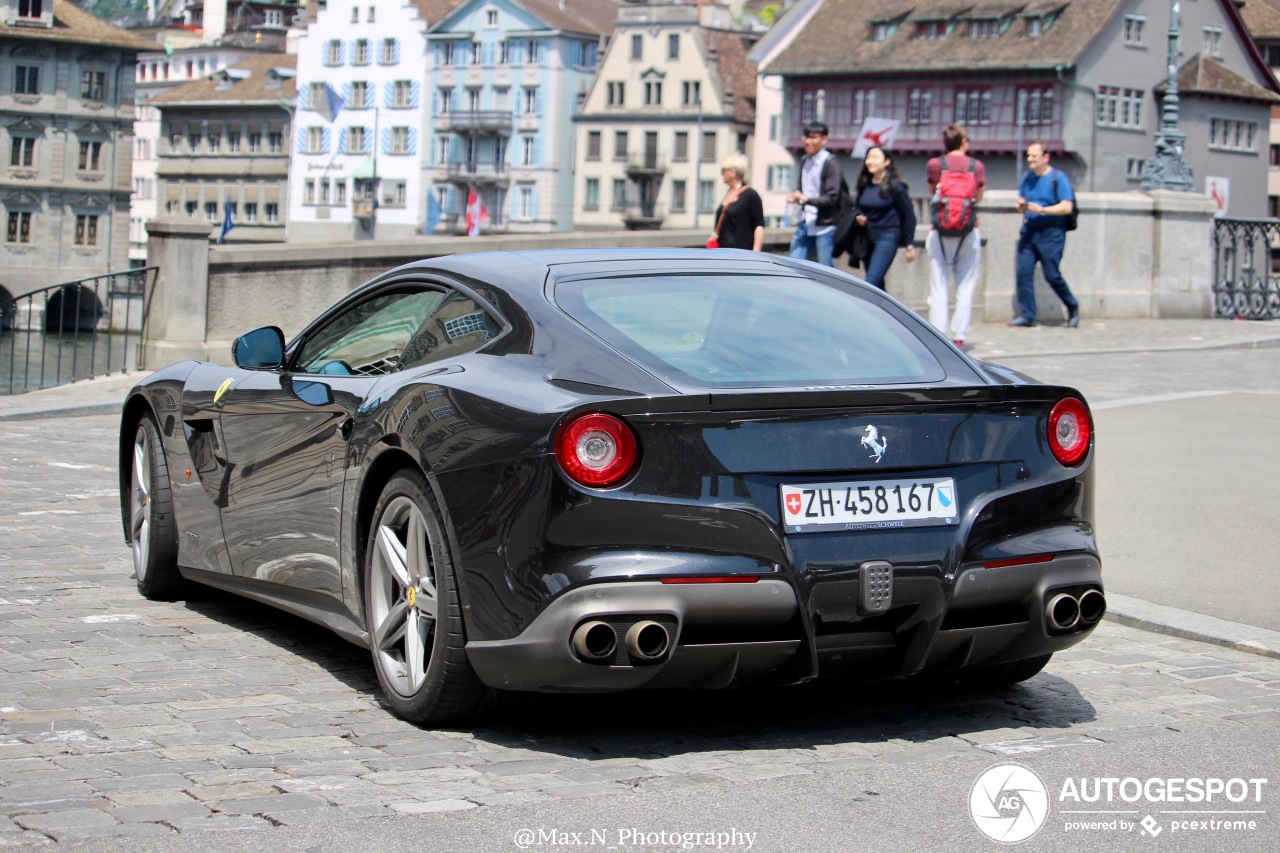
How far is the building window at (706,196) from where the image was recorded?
350 ft

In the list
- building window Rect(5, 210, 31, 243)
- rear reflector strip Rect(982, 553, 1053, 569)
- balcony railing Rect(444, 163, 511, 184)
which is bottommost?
rear reflector strip Rect(982, 553, 1053, 569)

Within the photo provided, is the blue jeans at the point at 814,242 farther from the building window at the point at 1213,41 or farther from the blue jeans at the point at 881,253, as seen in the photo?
the building window at the point at 1213,41

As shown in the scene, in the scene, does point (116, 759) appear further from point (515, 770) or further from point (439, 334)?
point (439, 334)

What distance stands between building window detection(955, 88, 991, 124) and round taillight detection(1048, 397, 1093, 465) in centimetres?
8491

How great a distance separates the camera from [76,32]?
102625mm

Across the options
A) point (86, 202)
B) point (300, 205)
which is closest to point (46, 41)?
point (86, 202)

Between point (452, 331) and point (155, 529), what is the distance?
207 centimetres

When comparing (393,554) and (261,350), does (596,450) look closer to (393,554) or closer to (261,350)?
(393,554)

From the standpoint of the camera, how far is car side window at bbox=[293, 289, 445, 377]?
5984 millimetres

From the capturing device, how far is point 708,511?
4.84 meters

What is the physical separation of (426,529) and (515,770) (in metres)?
0.73

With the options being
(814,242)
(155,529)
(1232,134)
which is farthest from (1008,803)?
(1232,134)

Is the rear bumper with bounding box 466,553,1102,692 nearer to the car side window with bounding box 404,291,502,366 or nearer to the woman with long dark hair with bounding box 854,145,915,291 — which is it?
the car side window with bounding box 404,291,502,366

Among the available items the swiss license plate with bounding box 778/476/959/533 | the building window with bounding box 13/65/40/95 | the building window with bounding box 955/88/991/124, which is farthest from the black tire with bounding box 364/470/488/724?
the building window with bounding box 13/65/40/95
